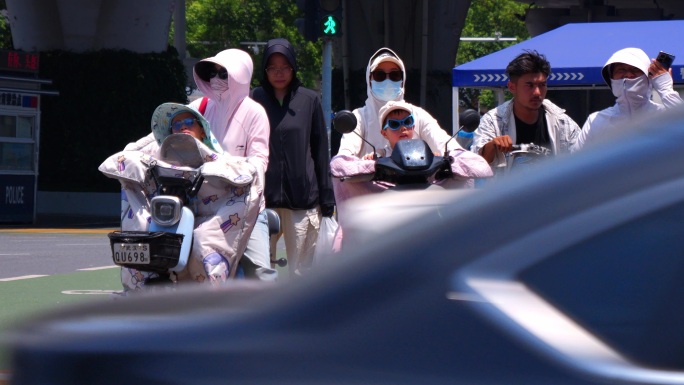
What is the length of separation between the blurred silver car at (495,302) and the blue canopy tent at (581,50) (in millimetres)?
13821

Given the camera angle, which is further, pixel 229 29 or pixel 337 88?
pixel 229 29

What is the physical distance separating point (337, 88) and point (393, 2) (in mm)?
2541

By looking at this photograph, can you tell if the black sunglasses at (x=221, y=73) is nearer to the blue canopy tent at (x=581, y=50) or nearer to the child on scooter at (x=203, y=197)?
the child on scooter at (x=203, y=197)

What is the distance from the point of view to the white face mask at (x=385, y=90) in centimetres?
722

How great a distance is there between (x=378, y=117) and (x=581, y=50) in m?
10.4

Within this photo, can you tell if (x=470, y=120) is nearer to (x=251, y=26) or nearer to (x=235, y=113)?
(x=235, y=113)

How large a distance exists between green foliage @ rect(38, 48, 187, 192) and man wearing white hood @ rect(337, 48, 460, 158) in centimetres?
1918

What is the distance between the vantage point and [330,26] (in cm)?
1527

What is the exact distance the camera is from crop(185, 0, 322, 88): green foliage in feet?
183

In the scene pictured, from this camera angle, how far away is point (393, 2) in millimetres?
32469

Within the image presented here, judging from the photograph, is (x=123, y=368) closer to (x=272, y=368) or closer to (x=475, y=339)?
(x=272, y=368)

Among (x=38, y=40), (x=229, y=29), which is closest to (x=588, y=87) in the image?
(x=38, y=40)

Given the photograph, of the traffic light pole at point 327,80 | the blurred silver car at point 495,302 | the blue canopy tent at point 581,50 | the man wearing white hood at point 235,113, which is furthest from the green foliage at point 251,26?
the blurred silver car at point 495,302

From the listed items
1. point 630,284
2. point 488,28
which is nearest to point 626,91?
point 630,284
